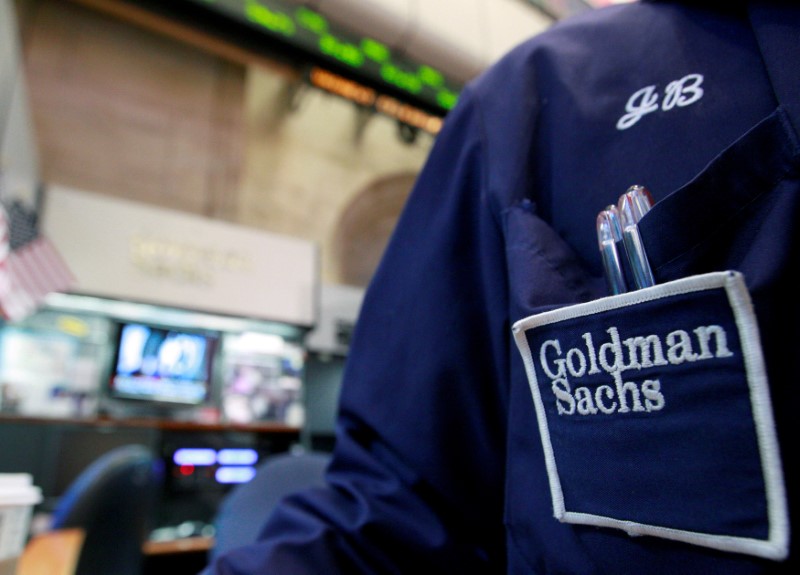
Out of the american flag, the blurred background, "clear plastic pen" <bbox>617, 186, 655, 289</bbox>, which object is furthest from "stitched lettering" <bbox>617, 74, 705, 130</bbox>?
the american flag

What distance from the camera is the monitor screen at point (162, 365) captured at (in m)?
2.97

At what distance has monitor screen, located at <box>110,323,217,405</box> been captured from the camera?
2.97m

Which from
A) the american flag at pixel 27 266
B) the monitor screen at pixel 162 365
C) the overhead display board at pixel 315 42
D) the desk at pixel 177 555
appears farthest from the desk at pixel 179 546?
the overhead display board at pixel 315 42

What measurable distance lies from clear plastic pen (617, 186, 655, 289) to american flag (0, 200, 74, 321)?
2.48 m

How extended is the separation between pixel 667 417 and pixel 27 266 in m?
2.74

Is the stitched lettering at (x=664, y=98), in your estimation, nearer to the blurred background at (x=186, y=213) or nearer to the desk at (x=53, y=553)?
the desk at (x=53, y=553)

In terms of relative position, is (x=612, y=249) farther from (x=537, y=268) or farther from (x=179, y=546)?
(x=179, y=546)

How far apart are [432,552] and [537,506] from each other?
10 cm

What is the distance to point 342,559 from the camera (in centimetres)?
41

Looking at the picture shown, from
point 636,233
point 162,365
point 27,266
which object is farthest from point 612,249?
point 162,365

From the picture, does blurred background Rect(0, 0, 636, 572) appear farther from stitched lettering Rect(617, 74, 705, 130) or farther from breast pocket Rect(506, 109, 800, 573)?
breast pocket Rect(506, 109, 800, 573)

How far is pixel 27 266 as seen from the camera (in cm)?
234

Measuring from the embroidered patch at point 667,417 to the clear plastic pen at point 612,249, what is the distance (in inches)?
1.1

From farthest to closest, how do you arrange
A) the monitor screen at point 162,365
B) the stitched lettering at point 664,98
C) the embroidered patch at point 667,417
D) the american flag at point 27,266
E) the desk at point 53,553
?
the monitor screen at point 162,365 → the american flag at point 27,266 → the desk at point 53,553 → the stitched lettering at point 664,98 → the embroidered patch at point 667,417
